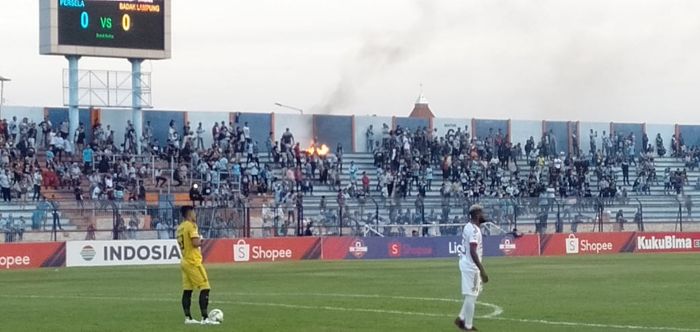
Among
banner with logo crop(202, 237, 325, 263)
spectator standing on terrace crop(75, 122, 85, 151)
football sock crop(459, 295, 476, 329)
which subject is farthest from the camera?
spectator standing on terrace crop(75, 122, 85, 151)

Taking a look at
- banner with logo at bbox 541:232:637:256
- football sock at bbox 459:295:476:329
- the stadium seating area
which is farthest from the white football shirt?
banner with logo at bbox 541:232:637:256

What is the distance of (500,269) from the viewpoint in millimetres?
44938

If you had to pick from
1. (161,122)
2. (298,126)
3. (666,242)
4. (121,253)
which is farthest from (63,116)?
(666,242)

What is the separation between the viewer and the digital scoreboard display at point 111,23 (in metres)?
65.0

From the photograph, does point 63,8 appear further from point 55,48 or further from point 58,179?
point 58,179

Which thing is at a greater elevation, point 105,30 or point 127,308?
point 105,30

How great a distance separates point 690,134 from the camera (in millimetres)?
93438

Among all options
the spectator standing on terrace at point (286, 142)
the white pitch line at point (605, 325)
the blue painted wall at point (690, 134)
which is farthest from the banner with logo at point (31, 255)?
the blue painted wall at point (690, 134)

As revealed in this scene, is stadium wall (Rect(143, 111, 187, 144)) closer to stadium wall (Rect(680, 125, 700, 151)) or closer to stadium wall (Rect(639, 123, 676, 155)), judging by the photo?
stadium wall (Rect(639, 123, 676, 155))

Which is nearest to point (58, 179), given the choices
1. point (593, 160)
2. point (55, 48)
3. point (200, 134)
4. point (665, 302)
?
point (55, 48)

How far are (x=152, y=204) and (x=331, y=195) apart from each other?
627 inches

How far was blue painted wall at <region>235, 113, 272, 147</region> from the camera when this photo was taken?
78037 mm

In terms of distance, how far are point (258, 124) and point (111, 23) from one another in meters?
14.9

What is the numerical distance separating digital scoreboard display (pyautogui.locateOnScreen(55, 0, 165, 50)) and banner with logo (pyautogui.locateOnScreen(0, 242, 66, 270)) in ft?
57.3
